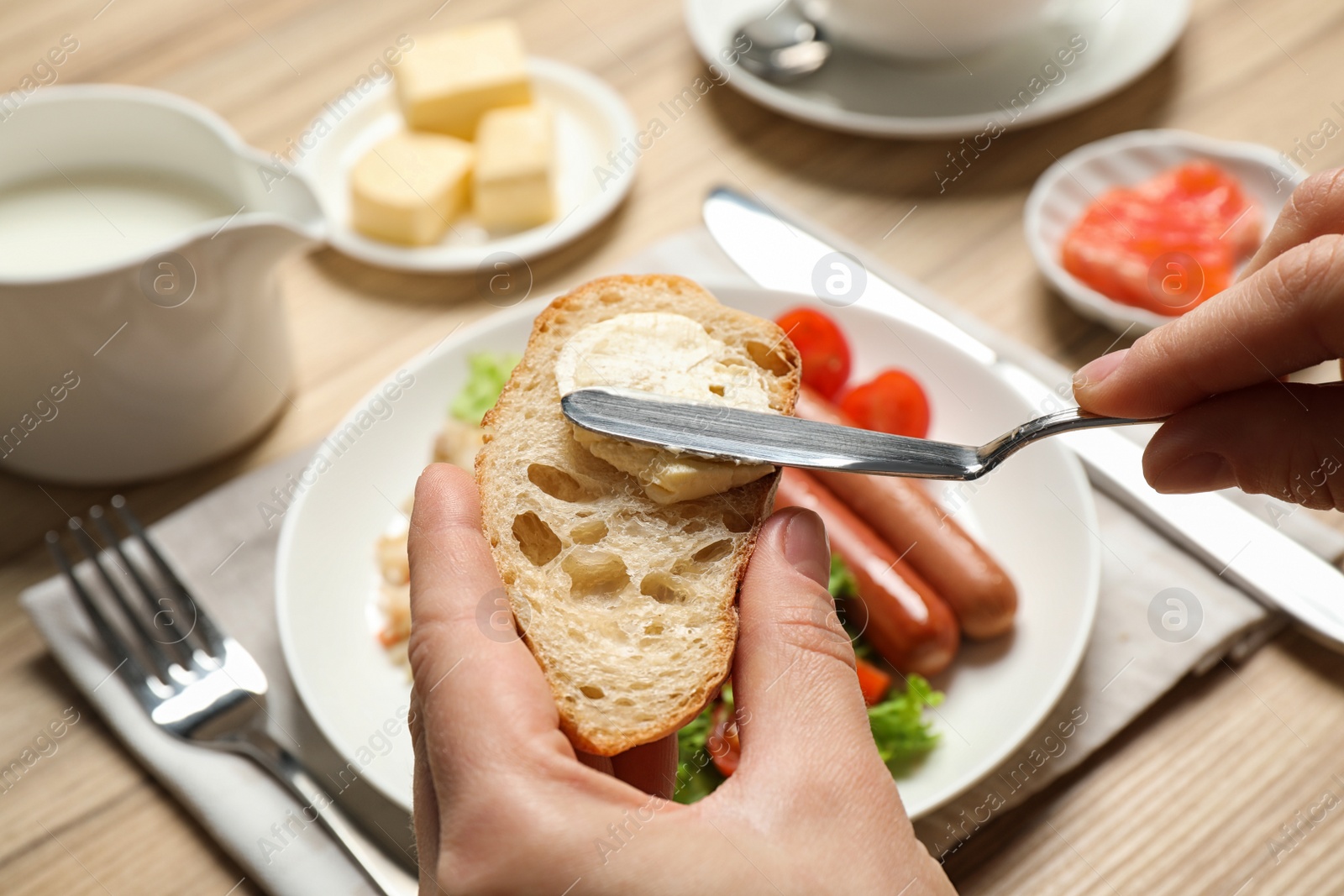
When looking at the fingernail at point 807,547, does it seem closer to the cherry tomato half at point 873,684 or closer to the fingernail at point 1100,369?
the fingernail at point 1100,369

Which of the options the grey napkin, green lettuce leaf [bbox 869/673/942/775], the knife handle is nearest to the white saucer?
the knife handle

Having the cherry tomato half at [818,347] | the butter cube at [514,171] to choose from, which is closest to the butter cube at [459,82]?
the butter cube at [514,171]

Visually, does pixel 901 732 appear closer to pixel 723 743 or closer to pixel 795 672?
pixel 723 743

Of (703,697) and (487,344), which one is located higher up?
(703,697)

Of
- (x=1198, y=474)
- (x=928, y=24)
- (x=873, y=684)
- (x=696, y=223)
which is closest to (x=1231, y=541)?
(x=1198, y=474)

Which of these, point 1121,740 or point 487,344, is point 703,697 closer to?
point 1121,740

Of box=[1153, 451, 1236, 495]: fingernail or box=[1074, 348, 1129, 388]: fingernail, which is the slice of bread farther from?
box=[1153, 451, 1236, 495]: fingernail

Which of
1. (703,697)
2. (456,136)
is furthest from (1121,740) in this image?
(456,136)

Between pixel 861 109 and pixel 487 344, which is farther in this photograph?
pixel 861 109
